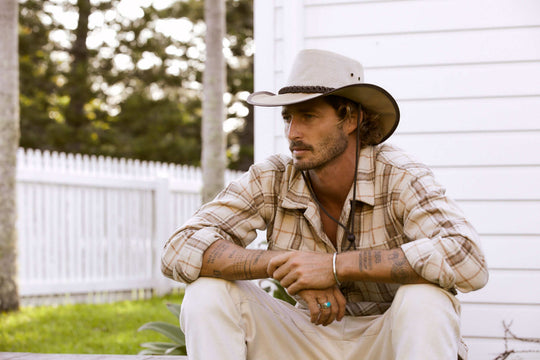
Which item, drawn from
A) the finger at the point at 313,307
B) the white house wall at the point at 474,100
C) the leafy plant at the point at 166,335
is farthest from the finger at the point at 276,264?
the leafy plant at the point at 166,335

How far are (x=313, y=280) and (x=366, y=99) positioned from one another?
0.81 meters

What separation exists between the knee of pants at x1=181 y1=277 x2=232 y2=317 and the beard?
56 cm

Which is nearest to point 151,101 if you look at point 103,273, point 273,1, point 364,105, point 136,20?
point 136,20

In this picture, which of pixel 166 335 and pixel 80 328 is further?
pixel 80 328

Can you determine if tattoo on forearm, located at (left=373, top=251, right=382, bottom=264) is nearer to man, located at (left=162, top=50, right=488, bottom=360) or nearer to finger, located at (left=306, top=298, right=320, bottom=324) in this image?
man, located at (left=162, top=50, right=488, bottom=360)

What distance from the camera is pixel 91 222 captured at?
28.2 feet

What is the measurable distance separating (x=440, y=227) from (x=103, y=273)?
6.86 meters

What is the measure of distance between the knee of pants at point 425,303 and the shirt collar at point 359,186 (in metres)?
0.48

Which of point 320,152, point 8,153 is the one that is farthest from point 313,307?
point 8,153

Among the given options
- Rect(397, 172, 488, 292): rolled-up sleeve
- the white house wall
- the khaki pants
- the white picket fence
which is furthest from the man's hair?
the white picket fence

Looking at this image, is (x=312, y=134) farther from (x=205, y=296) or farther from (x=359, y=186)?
(x=205, y=296)

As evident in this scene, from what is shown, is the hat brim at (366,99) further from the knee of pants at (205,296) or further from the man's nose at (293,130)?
the knee of pants at (205,296)

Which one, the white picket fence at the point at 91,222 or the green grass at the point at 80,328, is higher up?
the white picket fence at the point at 91,222

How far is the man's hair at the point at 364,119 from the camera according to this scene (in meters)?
2.81
